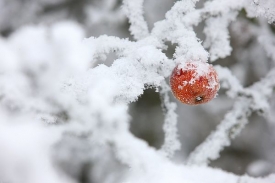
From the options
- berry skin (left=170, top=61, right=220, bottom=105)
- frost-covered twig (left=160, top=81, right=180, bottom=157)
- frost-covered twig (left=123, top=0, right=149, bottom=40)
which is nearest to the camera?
berry skin (left=170, top=61, right=220, bottom=105)

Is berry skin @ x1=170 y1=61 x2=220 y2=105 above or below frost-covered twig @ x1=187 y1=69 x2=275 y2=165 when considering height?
below

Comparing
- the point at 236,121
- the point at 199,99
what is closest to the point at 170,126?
the point at 236,121

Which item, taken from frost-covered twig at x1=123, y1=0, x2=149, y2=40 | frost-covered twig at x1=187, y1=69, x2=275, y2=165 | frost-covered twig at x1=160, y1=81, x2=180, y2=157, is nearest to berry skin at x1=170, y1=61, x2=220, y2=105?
frost-covered twig at x1=123, y1=0, x2=149, y2=40

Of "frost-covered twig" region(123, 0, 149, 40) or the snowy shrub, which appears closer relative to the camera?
the snowy shrub

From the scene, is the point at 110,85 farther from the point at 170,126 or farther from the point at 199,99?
the point at 170,126

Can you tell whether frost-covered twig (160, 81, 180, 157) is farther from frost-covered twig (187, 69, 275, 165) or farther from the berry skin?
the berry skin

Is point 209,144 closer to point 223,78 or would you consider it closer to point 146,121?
point 223,78
